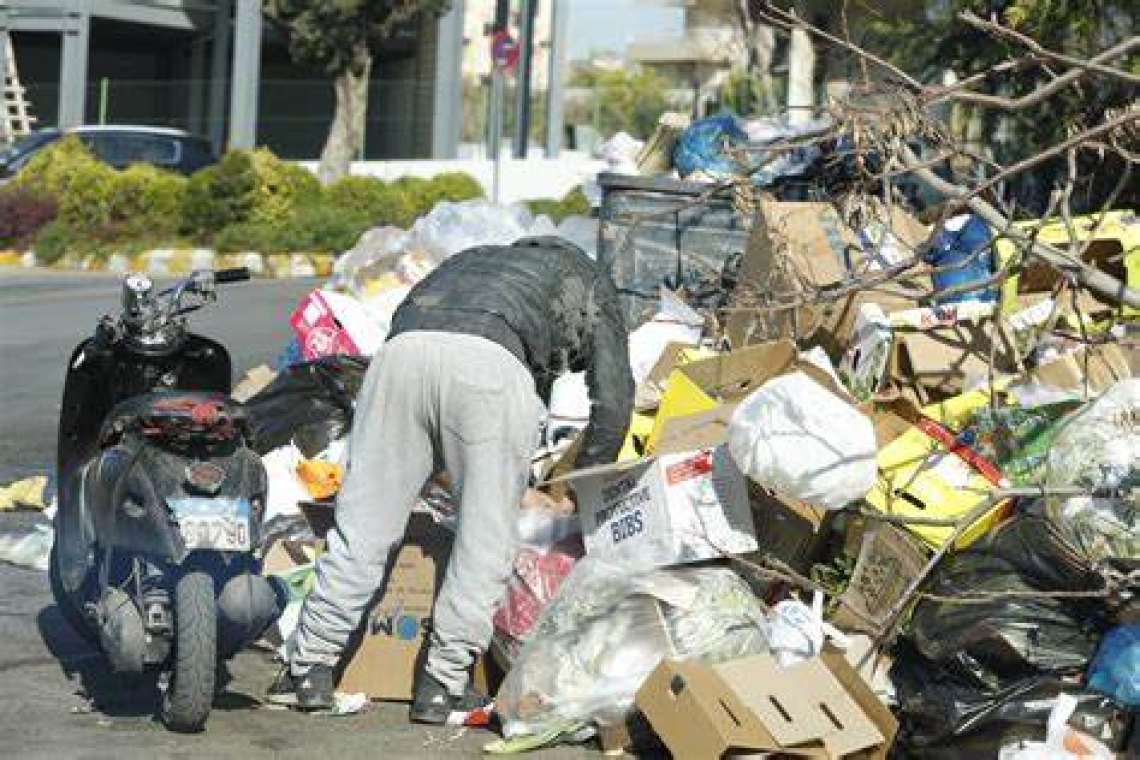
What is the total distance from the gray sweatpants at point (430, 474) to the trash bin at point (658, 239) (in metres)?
3.67

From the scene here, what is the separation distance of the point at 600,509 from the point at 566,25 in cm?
3694

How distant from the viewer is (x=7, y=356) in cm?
1436

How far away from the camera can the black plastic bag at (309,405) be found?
8.20m

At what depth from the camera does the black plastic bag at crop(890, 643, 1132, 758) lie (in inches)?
223

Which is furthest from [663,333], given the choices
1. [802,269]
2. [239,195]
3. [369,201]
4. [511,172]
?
[511,172]

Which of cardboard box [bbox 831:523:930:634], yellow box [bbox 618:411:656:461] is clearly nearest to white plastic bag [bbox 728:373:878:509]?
cardboard box [bbox 831:523:930:634]

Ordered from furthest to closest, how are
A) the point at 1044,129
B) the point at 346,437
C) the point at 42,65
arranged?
the point at 42,65
the point at 1044,129
the point at 346,437

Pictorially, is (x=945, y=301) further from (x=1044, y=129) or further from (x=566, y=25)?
(x=566, y=25)

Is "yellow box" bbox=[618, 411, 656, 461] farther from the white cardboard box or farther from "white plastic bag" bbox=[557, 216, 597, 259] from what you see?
"white plastic bag" bbox=[557, 216, 597, 259]

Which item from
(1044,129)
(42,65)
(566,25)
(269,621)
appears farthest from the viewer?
(566,25)

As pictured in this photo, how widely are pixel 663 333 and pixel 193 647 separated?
11.6 feet

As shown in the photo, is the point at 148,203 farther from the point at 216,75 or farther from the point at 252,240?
the point at 216,75

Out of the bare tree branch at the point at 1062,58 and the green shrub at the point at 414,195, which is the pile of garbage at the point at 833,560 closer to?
the bare tree branch at the point at 1062,58

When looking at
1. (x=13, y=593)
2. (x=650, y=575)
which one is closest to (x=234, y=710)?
(x=650, y=575)
